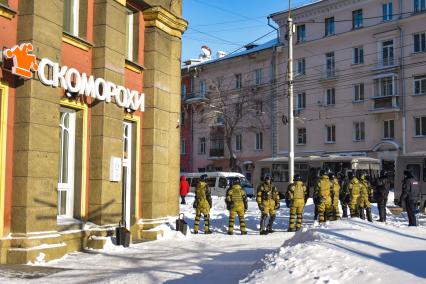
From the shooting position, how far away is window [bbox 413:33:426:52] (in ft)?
127

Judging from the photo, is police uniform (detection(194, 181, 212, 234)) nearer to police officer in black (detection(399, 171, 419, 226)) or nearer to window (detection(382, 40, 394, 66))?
police officer in black (detection(399, 171, 419, 226))

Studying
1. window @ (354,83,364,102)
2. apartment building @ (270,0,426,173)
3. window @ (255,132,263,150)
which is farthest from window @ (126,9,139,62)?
window @ (255,132,263,150)

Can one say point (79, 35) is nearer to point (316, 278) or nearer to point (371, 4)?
point (316, 278)

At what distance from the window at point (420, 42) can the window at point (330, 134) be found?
8.81 meters

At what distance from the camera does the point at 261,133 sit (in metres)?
50.1

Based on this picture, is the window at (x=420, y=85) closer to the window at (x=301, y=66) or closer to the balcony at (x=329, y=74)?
the balcony at (x=329, y=74)

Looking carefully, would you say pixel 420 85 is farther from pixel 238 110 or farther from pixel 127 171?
pixel 127 171

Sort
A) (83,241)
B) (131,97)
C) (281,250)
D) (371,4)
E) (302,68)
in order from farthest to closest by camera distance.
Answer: (302,68)
(371,4)
(131,97)
(83,241)
(281,250)

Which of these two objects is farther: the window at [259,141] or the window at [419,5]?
the window at [259,141]

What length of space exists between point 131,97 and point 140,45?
1971 millimetres

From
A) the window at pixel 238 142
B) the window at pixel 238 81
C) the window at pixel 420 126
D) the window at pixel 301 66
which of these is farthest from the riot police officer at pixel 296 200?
the window at pixel 238 142

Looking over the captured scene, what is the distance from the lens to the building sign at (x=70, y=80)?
33.1ft

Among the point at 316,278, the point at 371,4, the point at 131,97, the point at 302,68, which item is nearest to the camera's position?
the point at 316,278

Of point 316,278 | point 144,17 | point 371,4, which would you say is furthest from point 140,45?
point 371,4
